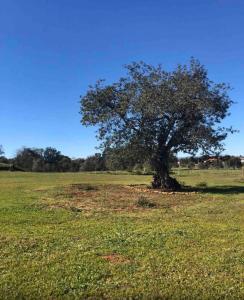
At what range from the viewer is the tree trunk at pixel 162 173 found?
31078mm

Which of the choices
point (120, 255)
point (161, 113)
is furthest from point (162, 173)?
point (120, 255)

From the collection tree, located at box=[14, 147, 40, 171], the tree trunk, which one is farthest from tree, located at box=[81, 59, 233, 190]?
tree, located at box=[14, 147, 40, 171]

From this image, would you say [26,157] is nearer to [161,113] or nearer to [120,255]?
[161,113]

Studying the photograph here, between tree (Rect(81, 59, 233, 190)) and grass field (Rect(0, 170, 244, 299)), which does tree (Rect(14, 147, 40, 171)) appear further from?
grass field (Rect(0, 170, 244, 299))

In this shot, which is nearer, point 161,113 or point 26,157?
point 161,113

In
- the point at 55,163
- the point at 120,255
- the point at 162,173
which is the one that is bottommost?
the point at 120,255

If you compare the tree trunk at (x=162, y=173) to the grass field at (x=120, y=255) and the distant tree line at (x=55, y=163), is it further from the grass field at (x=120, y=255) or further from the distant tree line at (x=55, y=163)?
the distant tree line at (x=55, y=163)

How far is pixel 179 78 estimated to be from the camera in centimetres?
2988

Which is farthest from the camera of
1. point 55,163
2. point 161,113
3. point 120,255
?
point 55,163

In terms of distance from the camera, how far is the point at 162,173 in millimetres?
31672

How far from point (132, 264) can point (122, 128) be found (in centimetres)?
2299

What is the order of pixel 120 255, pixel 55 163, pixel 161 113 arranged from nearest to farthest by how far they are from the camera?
pixel 120 255 → pixel 161 113 → pixel 55 163

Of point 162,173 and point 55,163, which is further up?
point 55,163

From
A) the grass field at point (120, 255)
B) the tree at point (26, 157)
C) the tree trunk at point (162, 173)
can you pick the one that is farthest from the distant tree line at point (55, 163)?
the grass field at point (120, 255)
